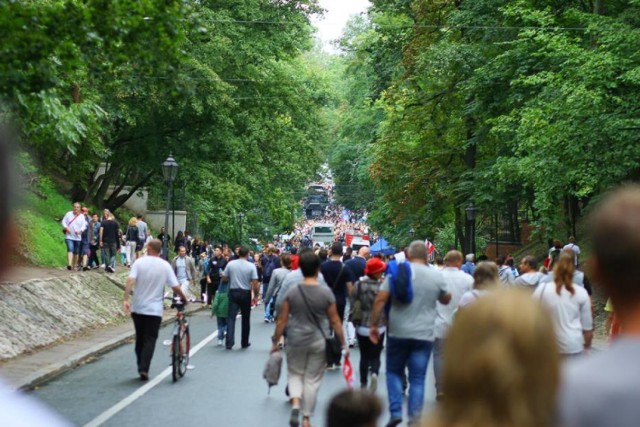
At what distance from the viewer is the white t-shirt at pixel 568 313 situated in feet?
33.8

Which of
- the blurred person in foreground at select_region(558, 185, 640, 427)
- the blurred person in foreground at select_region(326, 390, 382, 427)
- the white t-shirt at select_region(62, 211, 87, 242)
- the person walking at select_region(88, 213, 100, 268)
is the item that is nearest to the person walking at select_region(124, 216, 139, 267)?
the person walking at select_region(88, 213, 100, 268)

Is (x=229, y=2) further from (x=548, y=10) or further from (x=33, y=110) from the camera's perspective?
(x=33, y=110)

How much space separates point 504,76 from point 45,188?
15.8m

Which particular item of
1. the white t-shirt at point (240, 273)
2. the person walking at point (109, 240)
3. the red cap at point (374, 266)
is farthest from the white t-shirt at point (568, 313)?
the person walking at point (109, 240)

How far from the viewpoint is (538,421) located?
2.52 m

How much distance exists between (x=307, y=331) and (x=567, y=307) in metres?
Result: 2.47

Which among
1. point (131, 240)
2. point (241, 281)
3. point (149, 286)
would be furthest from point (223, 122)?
point (149, 286)

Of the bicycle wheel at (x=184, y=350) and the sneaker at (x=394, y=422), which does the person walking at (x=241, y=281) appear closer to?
the bicycle wheel at (x=184, y=350)

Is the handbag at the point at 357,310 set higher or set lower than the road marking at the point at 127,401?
higher

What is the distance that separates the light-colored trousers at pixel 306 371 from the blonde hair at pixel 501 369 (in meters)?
8.38

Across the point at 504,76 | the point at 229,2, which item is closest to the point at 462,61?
the point at 504,76

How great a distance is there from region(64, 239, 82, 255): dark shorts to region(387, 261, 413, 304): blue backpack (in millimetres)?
19732

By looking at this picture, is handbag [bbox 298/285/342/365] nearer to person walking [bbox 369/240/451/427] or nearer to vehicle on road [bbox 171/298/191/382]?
person walking [bbox 369/240/451/427]

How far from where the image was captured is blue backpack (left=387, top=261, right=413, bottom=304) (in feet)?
36.3
